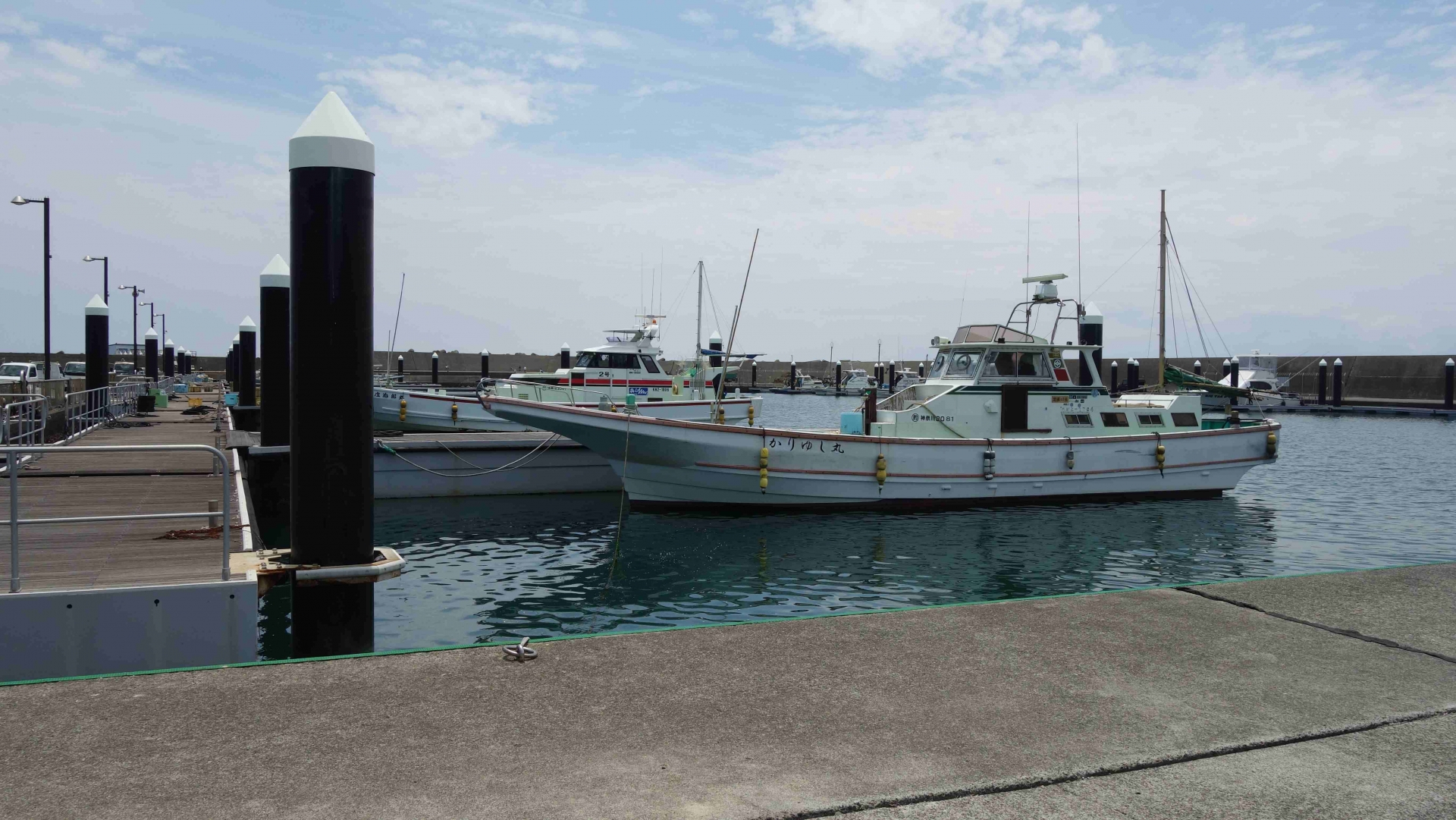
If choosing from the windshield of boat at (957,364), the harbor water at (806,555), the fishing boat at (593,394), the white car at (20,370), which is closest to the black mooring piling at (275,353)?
the harbor water at (806,555)

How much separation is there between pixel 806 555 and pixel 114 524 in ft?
29.2

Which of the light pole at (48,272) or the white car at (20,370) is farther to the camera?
the white car at (20,370)

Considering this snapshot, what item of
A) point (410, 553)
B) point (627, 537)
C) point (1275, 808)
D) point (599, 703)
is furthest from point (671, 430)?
point (1275, 808)

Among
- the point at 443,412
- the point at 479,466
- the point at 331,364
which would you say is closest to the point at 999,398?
the point at 479,466

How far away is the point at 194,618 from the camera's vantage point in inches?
233

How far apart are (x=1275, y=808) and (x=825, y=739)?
1489 mm

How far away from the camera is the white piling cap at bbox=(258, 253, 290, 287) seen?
16.2 m

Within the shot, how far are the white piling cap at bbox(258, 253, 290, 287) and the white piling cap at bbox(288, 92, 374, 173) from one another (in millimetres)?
11678

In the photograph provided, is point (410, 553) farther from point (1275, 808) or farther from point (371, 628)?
point (1275, 808)

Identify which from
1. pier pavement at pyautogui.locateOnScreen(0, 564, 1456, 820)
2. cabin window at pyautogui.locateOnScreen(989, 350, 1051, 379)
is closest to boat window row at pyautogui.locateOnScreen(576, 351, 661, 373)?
cabin window at pyautogui.locateOnScreen(989, 350, 1051, 379)

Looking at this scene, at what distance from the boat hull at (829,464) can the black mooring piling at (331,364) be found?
10656mm

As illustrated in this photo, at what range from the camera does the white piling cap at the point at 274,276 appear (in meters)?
16.2

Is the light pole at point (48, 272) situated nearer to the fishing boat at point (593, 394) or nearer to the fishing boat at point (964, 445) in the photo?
the fishing boat at point (593, 394)

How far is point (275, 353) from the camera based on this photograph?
1634cm
